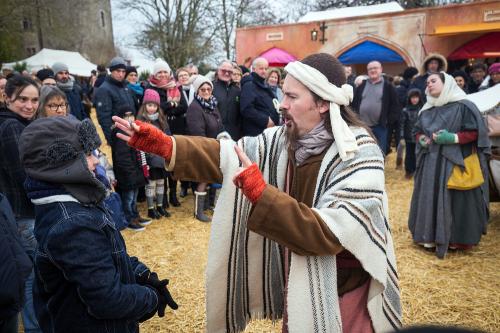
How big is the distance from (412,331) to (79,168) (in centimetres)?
144

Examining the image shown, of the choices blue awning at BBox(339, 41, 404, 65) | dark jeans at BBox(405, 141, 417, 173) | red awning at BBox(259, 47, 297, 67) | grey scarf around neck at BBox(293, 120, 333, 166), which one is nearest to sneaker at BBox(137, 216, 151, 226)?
grey scarf around neck at BBox(293, 120, 333, 166)

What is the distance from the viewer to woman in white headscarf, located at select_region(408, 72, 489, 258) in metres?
3.84

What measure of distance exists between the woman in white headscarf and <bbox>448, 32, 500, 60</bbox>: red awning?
1115cm

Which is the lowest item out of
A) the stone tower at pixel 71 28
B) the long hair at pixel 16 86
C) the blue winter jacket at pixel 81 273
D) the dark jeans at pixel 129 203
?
the dark jeans at pixel 129 203

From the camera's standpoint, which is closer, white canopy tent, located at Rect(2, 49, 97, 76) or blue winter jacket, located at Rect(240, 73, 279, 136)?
blue winter jacket, located at Rect(240, 73, 279, 136)

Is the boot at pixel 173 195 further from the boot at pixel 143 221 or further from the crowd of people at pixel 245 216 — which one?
the crowd of people at pixel 245 216

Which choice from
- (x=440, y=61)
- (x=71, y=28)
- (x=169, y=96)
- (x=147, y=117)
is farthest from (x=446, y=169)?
(x=71, y=28)

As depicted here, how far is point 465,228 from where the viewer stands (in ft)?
13.5

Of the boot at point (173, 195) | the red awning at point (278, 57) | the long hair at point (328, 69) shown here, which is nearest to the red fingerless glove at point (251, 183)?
the long hair at point (328, 69)

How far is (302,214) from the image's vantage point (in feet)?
4.40

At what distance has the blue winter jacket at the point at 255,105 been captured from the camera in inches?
219

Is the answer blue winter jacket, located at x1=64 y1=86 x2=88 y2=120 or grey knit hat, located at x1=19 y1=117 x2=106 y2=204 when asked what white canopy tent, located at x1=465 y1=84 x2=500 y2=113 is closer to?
grey knit hat, located at x1=19 y1=117 x2=106 y2=204

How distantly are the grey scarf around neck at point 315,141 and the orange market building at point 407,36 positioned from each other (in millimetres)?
13941

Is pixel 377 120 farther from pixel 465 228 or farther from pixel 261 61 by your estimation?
pixel 465 228
